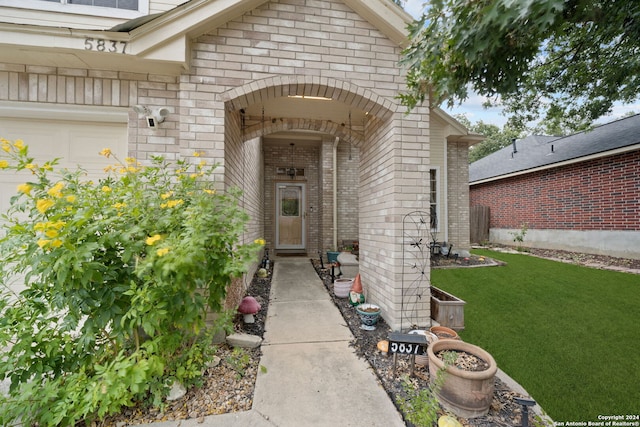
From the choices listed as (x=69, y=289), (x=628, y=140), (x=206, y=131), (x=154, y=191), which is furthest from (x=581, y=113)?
(x=69, y=289)

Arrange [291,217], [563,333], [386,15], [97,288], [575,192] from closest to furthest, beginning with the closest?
[97,288], [386,15], [563,333], [575,192], [291,217]

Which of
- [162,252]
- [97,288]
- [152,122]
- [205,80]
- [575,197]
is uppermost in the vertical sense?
[205,80]

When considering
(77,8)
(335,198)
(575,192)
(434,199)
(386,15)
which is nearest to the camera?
(386,15)

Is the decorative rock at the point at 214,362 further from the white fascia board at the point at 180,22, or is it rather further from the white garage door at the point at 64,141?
the white fascia board at the point at 180,22

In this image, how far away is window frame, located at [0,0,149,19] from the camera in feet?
9.79

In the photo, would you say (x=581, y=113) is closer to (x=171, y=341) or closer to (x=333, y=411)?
(x=333, y=411)

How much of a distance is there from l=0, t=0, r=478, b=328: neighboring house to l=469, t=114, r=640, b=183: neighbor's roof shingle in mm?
8682

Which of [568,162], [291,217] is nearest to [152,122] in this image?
[291,217]

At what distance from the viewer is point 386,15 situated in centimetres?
295

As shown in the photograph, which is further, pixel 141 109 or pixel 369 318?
pixel 369 318

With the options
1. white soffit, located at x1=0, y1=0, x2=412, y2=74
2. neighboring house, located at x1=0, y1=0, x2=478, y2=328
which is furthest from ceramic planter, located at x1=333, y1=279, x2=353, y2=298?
white soffit, located at x1=0, y1=0, x2=412, y2=74

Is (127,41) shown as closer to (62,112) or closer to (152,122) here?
(152,122)

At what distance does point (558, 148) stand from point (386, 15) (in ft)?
37.4

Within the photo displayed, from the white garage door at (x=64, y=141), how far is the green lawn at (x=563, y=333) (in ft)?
15.6
